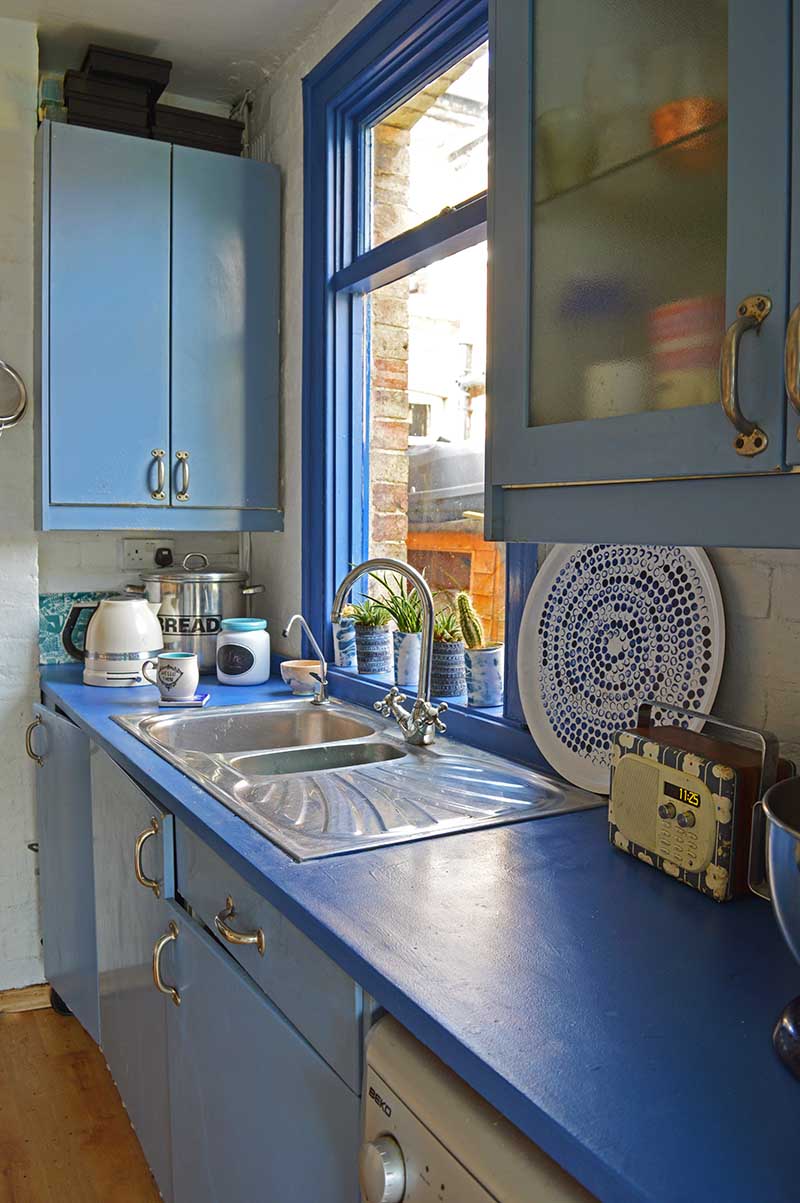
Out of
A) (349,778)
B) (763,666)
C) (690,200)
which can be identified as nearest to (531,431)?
(690,200)

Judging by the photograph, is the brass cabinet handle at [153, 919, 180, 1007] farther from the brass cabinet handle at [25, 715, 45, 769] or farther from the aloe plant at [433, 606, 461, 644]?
the brass cabinet handle at [25, 715, 45, 769]

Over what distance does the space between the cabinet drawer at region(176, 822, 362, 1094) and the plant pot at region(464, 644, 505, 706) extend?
624 mm

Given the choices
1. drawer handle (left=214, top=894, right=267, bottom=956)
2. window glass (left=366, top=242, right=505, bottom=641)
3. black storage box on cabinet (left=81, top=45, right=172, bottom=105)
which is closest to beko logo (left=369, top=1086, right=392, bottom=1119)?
drawer handle (left=214, top=894, right=267, bottom=956)

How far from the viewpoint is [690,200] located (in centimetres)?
94

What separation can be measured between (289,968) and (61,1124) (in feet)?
4.35

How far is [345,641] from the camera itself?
7.98 feet

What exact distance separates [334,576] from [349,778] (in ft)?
3.19

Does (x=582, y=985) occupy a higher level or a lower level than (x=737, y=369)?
lower

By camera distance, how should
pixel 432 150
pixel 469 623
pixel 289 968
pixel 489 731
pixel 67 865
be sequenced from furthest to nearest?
pixel 67 865 < pixel 432 150 < pixel 469 623 < pixel 489 731 < pixel 289 968

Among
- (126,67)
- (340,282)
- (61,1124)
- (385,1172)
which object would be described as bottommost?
(61,1124)

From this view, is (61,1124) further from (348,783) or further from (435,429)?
(435,429)

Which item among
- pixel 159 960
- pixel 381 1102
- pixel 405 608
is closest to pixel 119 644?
pixel 405 608

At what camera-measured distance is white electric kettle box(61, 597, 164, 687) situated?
2.42 m

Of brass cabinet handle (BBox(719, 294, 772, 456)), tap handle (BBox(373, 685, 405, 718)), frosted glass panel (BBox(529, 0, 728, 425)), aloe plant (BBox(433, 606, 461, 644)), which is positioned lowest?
tap handle (BBox(373, 685, 405, 718))
